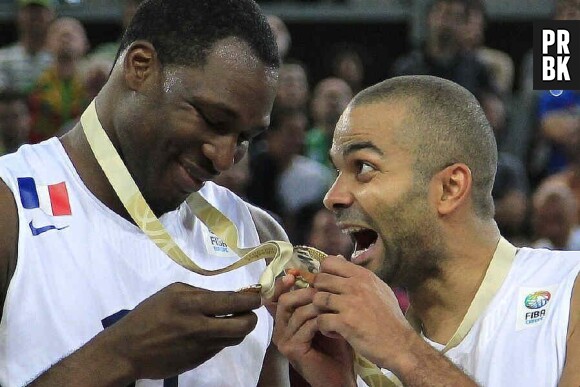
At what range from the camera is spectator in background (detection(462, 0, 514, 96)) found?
26.1 feet

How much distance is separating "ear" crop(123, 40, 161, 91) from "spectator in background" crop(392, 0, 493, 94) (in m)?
4.80

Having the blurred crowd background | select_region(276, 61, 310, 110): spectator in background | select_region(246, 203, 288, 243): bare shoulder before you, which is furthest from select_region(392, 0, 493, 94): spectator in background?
select_region(246, 203, 288, 243): bare shoulder

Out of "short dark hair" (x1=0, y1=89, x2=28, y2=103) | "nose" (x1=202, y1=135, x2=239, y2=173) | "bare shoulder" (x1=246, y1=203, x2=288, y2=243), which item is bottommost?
"short dark hair" (x1=0, y1=89, x2=28, y2=103)

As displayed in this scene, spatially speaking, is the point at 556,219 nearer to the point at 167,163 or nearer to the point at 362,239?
the point at 362,239

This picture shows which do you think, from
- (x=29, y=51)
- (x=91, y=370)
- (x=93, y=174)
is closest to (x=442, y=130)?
(x=93, y=174)

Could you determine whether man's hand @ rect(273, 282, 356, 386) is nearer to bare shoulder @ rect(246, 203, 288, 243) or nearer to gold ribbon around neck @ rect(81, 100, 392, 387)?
gold ribbon around neck @ rect(81, 100, 392, 387)

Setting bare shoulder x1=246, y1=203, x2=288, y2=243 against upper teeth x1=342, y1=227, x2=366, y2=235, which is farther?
bare shoulder x1=246, y1=203, x2=288, y2=243

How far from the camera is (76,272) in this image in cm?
312

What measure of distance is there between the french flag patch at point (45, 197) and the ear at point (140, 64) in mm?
371

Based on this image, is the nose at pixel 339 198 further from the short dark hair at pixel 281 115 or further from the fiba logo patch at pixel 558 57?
the short dark hair at pixel 281 115

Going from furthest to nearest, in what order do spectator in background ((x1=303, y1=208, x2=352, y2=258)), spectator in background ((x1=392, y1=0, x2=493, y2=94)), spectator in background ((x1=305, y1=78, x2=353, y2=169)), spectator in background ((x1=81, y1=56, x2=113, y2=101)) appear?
1. spectator in background ((x1=305, y1=78, x2=353, y2=169))
2. spectator in background ((x1=392, y1=0, x2=493, y2=94))
3. spectator in background ((x1=81, y1=56, x2=113, y2=101))
4. spectator in background ((x1=303, y1=208, x2=352, y2=258))

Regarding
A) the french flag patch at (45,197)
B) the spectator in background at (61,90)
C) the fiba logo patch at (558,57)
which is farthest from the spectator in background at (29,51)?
the french flag patch at (45,197)

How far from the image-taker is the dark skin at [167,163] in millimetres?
2812

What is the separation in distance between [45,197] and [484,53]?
5916mm
